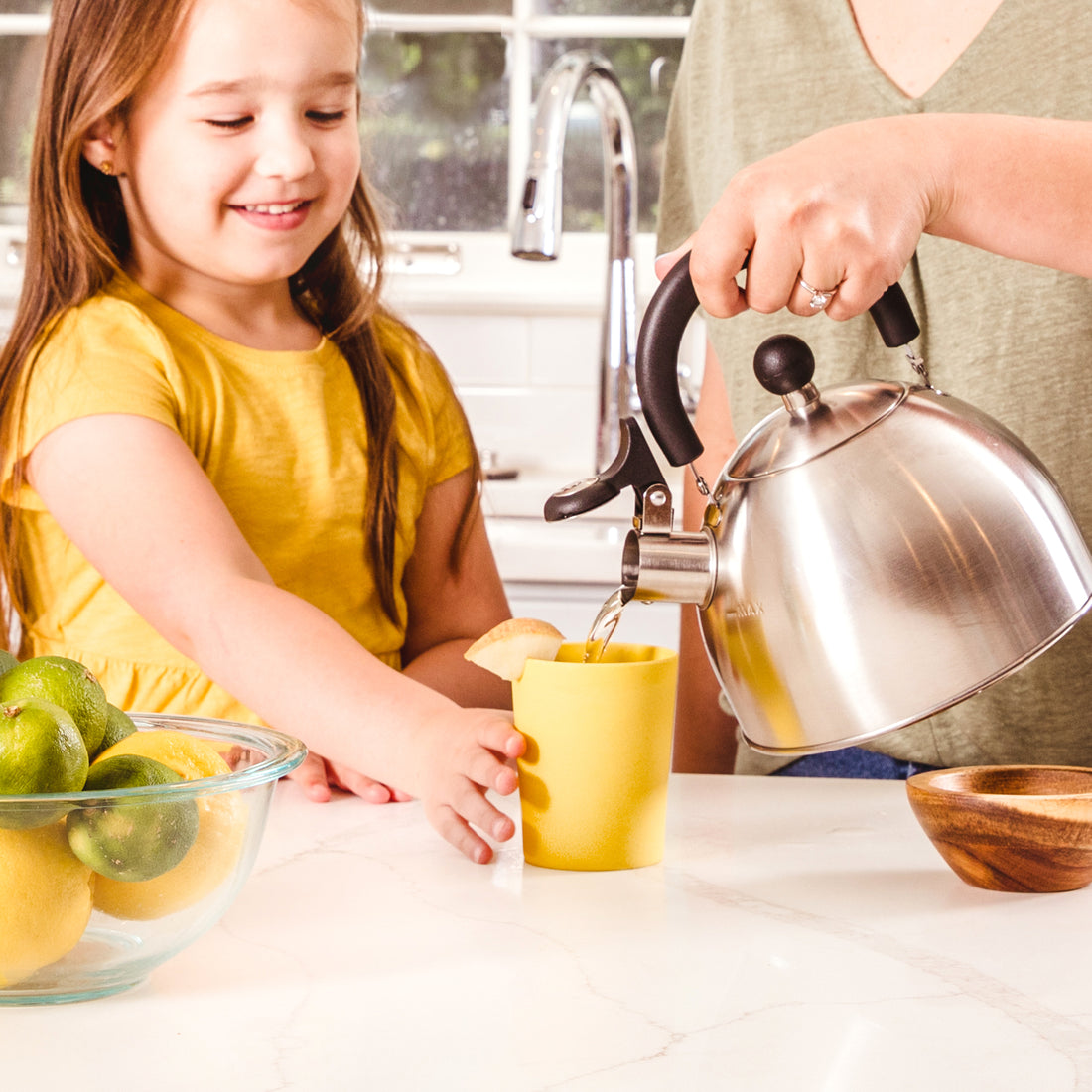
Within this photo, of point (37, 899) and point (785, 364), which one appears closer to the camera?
point (37, 899)

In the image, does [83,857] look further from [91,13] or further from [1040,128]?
[91,13]

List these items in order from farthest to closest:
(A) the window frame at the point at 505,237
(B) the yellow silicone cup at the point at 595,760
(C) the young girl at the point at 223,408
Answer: (A) the window frame at the point at 505,237 < (C) the young girl at the point at 223,408 < (B) the yellow silicone cup at the point at 595,760

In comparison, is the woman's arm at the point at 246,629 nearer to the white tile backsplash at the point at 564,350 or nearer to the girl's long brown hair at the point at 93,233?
the girl's long brown hair at the point at 93,233

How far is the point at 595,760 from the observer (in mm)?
692

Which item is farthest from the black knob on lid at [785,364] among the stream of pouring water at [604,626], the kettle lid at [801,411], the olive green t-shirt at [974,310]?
the olive green t-shirt at [974,310]

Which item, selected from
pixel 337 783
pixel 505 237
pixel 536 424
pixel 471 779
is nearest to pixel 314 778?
pixel 337 783

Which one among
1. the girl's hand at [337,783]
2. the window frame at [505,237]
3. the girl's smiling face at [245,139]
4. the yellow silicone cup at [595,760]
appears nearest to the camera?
A: the yellow silicone cup at [595,760]

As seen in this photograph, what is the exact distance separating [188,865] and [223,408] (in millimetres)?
722

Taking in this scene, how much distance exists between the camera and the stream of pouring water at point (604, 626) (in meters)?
0.67

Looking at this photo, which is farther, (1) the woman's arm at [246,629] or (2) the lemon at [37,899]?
(1) the woman's arm at [246,629]

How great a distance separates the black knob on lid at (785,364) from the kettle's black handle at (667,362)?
0.16 ft

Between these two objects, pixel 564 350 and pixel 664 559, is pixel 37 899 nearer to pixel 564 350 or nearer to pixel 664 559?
pixel 664 559

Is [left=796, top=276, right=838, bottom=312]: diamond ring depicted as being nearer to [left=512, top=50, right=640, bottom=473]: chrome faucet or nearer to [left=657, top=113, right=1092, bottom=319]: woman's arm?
[left=657, top=113, right=1092, bottom=319]: woman's arm

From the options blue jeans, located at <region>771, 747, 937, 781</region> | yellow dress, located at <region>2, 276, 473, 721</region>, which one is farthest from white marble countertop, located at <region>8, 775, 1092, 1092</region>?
yellow dress, located at <region>2, 276, 473, 721</region>
